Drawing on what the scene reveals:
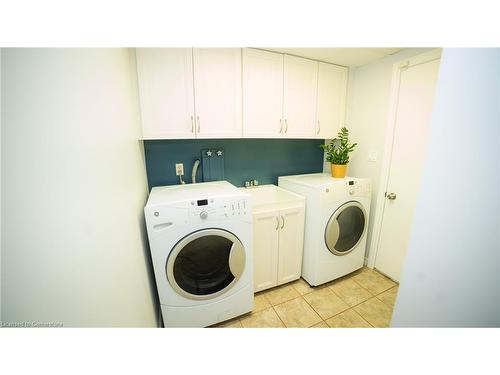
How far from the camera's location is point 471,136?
1.54 ft

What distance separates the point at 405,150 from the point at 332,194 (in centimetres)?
85

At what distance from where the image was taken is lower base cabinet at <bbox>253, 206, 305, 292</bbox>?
1.55 metres

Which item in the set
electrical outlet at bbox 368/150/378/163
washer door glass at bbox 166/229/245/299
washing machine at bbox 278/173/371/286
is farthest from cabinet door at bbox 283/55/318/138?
washer door glass at bbox 166/229/245/299

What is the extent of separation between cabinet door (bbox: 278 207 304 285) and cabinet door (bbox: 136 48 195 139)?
1.14 metres

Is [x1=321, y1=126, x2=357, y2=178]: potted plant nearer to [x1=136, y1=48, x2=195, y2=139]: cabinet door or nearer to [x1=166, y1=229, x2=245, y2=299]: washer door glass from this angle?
[x1=166, y1=229, x2=245, y2=299]: washer door glass

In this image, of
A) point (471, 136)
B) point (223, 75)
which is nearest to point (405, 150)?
point (471, 136)

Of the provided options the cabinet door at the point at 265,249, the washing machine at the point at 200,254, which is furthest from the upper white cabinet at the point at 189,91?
the cabinet door at the point at 265,249

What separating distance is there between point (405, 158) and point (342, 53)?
1161mm

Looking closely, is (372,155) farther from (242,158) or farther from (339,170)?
(242,158)

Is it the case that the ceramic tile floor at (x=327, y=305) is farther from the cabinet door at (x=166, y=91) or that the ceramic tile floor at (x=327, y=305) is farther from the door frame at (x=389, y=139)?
the cabinet door at (x=166, y=91)

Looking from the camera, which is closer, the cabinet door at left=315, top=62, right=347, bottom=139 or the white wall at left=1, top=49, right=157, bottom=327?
the white wall at left=1, top=49, right=157, bottom=327

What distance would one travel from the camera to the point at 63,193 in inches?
20.3

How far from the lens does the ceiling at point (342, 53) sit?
1.60m
